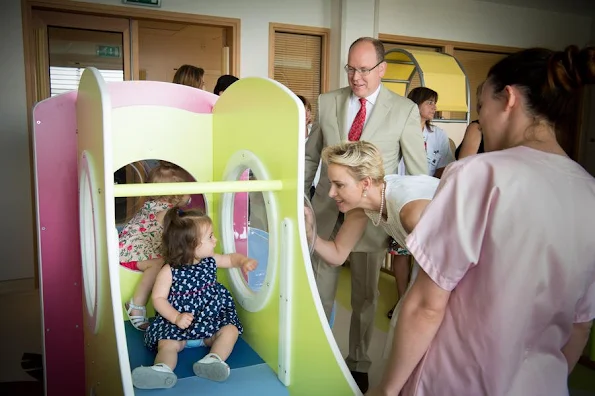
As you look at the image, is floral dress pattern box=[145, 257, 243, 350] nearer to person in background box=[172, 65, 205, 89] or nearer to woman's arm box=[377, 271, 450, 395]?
woman's arm box=[377, 271, 450, 395]

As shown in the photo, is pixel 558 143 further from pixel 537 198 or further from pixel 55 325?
pixel 55 325

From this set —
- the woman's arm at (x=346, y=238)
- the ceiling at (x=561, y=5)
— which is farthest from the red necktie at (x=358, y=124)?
the ceiling at (x=561, y=5)

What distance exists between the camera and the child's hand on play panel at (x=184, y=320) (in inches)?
63.7

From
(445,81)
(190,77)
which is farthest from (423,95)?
(190,77)

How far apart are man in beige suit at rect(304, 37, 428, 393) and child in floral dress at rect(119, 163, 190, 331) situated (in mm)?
653

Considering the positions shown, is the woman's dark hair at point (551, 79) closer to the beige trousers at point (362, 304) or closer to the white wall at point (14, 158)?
the beige trousers at point (362, 304)

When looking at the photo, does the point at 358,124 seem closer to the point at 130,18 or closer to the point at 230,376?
the point at 230,376

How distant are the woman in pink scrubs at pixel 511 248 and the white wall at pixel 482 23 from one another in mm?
4170

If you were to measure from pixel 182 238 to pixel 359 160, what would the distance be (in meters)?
0.67

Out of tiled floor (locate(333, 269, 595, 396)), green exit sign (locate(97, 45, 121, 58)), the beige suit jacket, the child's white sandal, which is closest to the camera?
the child's white sandal

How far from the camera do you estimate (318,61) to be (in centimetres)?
473

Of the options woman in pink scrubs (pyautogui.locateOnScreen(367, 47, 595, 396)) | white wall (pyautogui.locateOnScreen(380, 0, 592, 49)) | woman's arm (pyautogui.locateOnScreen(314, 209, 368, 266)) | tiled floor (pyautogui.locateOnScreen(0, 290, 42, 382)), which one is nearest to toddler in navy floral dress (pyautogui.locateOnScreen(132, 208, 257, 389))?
→ woman's arm (pyautogui.locateOnScreen(314, 209, 368, 266))

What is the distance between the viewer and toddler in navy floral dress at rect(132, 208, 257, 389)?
1.63 metres

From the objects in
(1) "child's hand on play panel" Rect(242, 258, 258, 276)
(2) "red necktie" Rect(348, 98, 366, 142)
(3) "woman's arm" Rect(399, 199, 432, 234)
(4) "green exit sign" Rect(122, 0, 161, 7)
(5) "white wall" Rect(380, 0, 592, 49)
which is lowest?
(1) "child's hand on play panel" Rect(242, 258, 258, 276)
